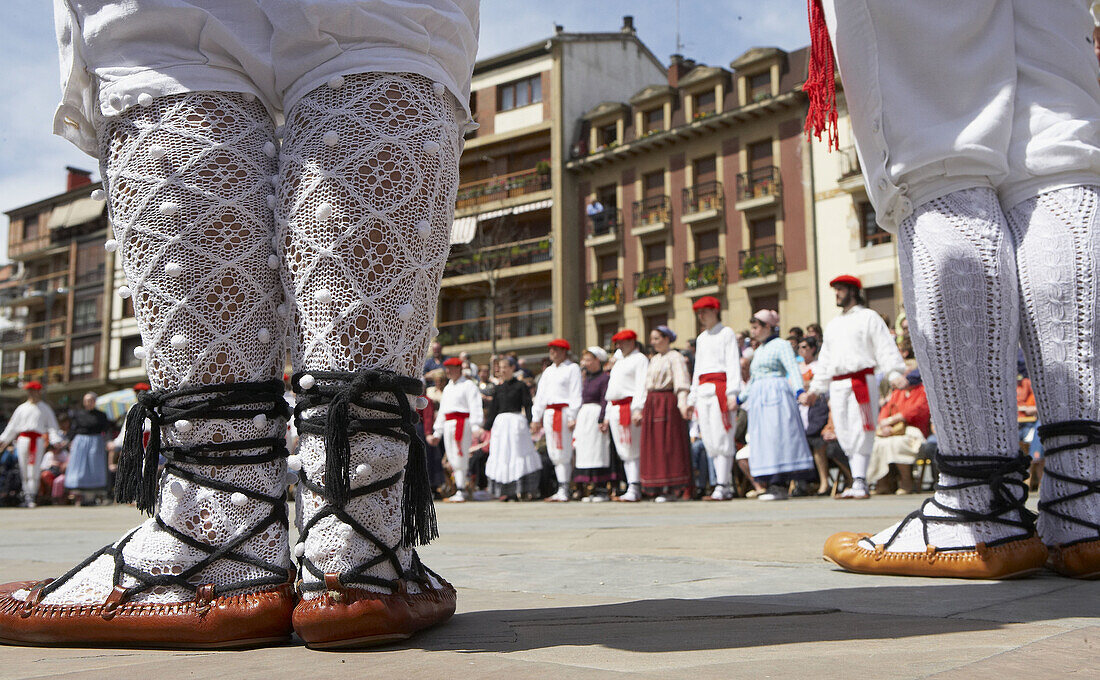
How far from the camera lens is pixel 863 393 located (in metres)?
8.33

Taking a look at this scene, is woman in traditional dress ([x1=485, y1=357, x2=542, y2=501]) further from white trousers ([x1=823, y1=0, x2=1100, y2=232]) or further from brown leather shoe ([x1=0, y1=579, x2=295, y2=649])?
brown leather shoe ([x1=0, y1=579, x2=295, y2=649])

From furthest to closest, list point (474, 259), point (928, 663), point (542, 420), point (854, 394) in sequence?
point (474, 259)
point (542, 420)
point (854, 394)
point (928, 663)

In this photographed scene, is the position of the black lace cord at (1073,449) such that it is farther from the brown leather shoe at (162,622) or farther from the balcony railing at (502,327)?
the balcony railing at (502,327)

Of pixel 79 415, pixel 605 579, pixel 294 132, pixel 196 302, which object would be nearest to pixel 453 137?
pixel 294 132

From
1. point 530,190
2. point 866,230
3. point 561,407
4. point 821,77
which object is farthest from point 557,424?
point 530,190

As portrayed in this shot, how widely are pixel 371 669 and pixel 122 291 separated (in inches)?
33.2

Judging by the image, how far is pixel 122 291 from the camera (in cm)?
161

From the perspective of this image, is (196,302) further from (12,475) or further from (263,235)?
(12,475)

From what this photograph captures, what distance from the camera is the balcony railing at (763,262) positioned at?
93.1 ft

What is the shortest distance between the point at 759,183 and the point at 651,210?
421 centimetres

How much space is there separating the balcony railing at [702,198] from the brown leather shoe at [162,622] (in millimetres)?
29801

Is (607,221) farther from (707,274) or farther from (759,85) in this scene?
(759,85)

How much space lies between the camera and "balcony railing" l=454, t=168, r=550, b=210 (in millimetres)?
34375

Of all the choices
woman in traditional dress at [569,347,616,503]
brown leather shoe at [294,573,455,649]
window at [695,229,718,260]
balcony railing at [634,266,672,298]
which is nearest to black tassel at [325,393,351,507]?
brown leather shoe at [294,573,455,649]
